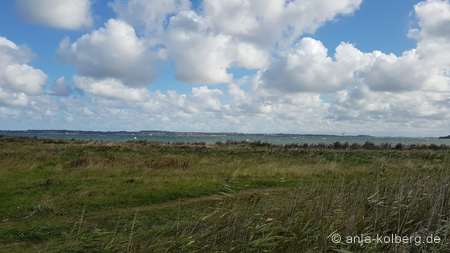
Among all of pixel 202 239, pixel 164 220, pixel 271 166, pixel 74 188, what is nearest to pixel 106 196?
pixel 74 188

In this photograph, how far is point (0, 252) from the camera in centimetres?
666

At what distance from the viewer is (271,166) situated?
71.6 feet

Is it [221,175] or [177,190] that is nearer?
[177,190]

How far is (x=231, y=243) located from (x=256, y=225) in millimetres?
559

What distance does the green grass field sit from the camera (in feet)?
15.9

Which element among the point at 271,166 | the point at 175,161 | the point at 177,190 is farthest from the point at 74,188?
the point at 271,166

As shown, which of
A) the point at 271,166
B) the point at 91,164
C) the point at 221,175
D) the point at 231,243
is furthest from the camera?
the point at 271,166

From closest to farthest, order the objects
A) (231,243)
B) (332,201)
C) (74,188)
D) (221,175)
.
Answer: (231,243)
(332,201)
(74,188)
(221,175)

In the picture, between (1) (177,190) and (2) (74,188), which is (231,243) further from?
(2) (74,188)

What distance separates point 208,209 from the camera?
33.5 ft

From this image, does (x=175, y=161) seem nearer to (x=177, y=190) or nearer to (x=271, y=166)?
(x=271, y=166)

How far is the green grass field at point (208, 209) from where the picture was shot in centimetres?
485

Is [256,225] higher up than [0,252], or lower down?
higher up

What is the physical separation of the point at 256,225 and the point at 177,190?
29.8 ft
